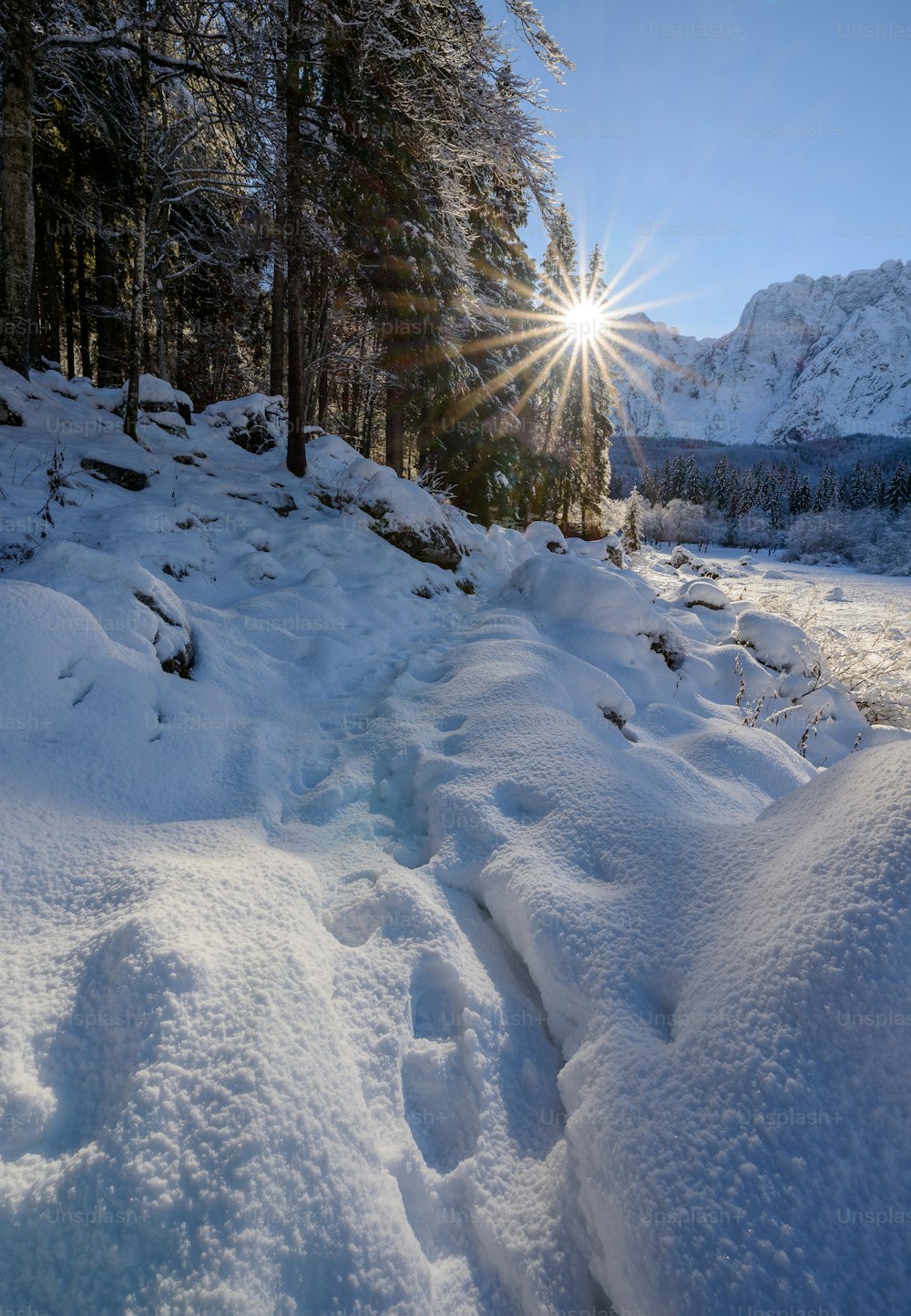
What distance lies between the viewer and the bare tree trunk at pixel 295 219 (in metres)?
6.96

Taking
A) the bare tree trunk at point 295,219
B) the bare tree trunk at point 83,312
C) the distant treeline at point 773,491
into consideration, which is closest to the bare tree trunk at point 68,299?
the bare tree trunk at point 83,312

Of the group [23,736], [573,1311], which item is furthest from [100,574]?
[573,1311]

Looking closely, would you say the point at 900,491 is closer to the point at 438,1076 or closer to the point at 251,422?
the point at 251,422

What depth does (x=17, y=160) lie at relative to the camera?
20.9 ft

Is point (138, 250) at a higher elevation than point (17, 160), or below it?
below

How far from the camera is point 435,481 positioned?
40.2ft

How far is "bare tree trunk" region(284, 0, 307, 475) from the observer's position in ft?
22.8

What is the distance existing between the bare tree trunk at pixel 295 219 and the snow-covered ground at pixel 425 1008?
6.19m

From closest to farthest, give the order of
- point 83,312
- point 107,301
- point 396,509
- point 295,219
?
1. point 295,219
2. point 396,509
3. point 107,301
4. point 83,312

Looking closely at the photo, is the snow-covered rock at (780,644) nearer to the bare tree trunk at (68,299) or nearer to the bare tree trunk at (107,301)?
the bare tree trunk at (107,301)

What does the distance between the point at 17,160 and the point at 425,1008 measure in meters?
9.49

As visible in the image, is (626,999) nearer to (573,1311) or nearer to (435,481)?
(573,1311)

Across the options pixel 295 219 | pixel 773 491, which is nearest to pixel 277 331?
pixel 295 219

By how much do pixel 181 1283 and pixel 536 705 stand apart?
9.43 ft
